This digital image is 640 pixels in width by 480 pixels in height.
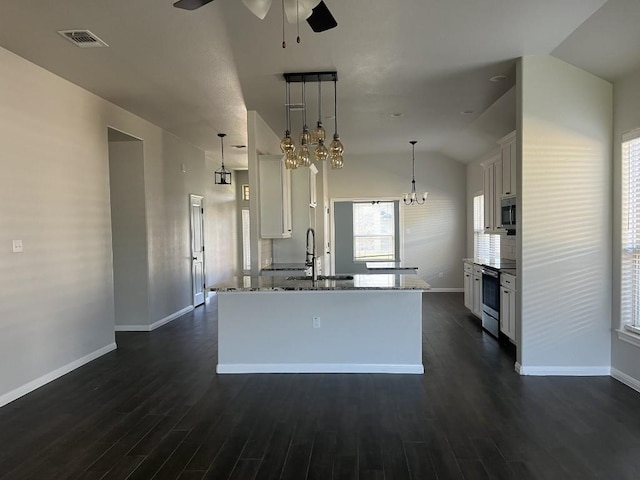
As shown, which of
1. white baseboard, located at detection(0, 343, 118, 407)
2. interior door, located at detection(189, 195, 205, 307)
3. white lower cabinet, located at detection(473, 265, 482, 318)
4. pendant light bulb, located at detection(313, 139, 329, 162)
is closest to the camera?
white baseboard, located at detection(0, 343, 118, 407)

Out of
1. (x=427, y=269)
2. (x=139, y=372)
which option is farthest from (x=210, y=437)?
(x=427, y=269)

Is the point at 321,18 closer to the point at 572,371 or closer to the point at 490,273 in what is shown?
the point at 572,371

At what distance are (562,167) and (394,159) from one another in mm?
5285

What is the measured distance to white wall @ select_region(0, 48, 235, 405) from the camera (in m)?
3.47

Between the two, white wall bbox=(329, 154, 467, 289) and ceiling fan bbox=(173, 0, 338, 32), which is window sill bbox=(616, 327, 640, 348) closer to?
ceiling fan bbox=(173, 0, 338, 32)

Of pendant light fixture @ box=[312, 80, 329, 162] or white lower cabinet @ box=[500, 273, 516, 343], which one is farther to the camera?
white lower cabinet @ box=[500, 273, 516, 343]

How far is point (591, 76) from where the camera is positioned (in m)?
3.77

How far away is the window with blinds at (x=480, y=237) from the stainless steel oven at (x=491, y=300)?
196 cm

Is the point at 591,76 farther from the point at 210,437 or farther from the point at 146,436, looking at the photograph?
the point at 146,436

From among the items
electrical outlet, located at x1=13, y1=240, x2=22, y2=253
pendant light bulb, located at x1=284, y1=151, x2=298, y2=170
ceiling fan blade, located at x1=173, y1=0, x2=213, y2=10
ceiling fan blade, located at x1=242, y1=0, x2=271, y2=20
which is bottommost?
electrical outlet, located at x1=13, y1=240, x2=22, y2=253

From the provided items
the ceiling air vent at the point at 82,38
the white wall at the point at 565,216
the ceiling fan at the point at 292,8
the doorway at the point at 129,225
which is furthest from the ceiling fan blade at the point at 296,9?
the doorway at the point at 129,225

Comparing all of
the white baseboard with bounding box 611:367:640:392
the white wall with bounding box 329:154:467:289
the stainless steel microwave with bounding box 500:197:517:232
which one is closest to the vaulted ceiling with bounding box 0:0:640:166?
the stainless steel microwave with bounding box 500:197:517:232

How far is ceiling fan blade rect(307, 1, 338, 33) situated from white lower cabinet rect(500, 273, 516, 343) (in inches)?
134

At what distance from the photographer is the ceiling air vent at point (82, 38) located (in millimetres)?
3133
